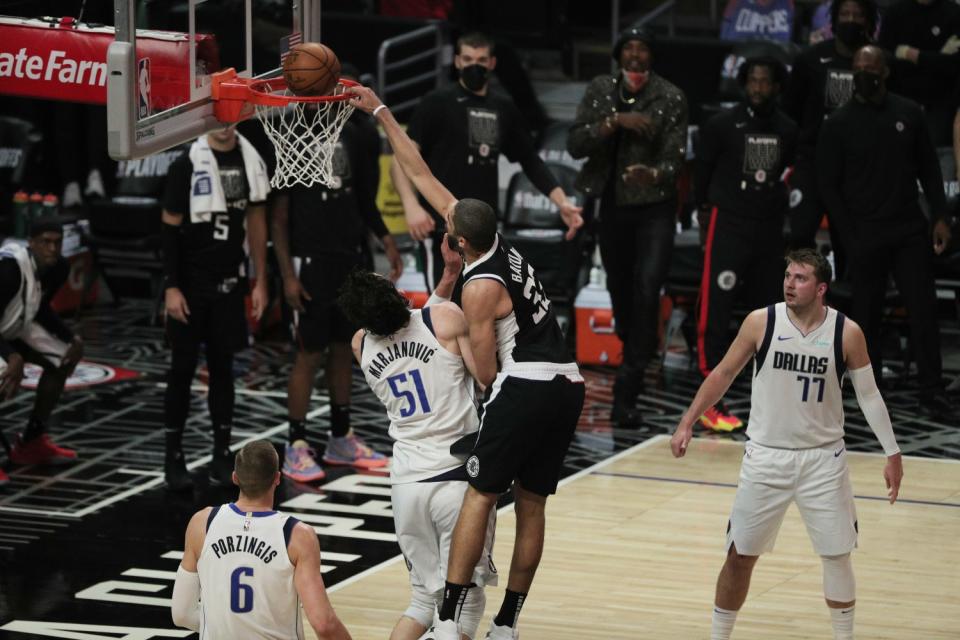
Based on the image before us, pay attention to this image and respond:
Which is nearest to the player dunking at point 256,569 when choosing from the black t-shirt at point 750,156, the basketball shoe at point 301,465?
the basketball shoe at point 301,465

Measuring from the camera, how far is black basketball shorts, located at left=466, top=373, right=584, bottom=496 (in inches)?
256

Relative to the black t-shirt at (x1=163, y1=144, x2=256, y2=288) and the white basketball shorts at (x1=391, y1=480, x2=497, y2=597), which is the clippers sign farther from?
the white basketball shorts at (x1=391, y1=480, x2=497, y2=597)

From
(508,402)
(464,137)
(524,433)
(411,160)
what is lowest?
(524,433)

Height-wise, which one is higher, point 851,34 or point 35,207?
point 851,34

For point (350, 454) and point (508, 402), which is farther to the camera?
point (350, 454)

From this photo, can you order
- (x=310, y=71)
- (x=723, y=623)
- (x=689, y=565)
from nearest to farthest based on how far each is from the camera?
(x=723, y=623)
(x=310, y=71)
(x=689, y=565)

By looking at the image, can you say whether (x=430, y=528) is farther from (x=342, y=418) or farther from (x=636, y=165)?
(x=636, y=165)

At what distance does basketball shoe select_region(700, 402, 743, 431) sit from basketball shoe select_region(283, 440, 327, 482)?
245cm

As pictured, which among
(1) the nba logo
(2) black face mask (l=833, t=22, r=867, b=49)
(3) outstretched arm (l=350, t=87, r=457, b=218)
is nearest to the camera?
(1) the nba logo

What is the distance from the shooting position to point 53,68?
7820 mm

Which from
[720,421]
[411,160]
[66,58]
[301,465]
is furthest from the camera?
[720,421]

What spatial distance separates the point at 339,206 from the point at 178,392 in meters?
1.39

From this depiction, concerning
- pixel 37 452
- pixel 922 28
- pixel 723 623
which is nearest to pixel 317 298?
pixel 37 452

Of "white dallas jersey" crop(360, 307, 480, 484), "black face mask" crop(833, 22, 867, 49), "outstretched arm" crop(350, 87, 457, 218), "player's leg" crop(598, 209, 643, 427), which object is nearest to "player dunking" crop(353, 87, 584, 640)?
"white dallas jersey" crop(360, 307, 480, 484)
